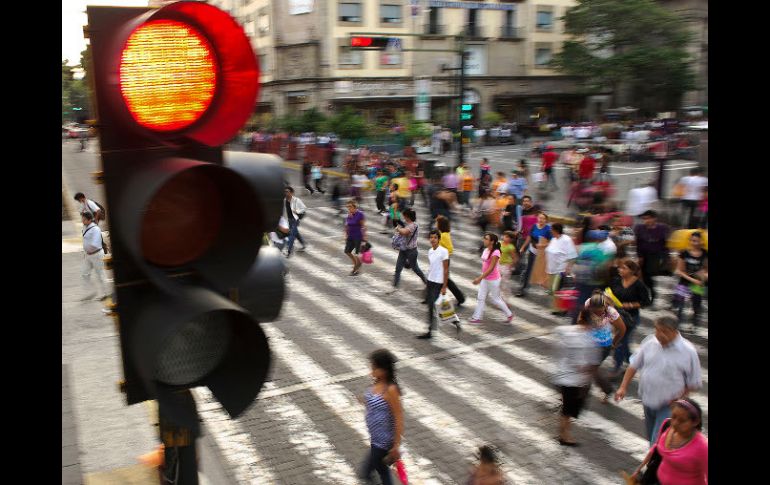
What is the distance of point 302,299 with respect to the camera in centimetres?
1309

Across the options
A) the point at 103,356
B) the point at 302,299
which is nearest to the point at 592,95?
the point at 302,299

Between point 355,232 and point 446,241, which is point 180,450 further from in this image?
point 355,232

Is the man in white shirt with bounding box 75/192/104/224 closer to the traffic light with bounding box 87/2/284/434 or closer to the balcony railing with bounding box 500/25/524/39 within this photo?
the traffic light with bounding box 87/2/284/434

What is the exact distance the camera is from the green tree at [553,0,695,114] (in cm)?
4959

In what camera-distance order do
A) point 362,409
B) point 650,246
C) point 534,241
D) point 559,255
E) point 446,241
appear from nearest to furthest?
point 362,409
point 650,246
point 559,255
point 446,241
point 534,241

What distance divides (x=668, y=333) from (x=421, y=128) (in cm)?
3698

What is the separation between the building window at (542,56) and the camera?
191ft

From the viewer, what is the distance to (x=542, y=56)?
58438mm

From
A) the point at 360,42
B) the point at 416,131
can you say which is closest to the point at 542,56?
the point at 416,131

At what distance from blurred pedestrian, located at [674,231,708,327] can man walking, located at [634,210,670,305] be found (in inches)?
27.1

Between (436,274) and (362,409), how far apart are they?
3.00m

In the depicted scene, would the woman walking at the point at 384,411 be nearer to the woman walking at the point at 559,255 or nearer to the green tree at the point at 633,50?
the woman walking at the point at 559,255

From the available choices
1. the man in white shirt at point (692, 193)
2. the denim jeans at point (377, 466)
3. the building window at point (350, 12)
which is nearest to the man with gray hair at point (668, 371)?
the denim jeans at point (377, 466)
